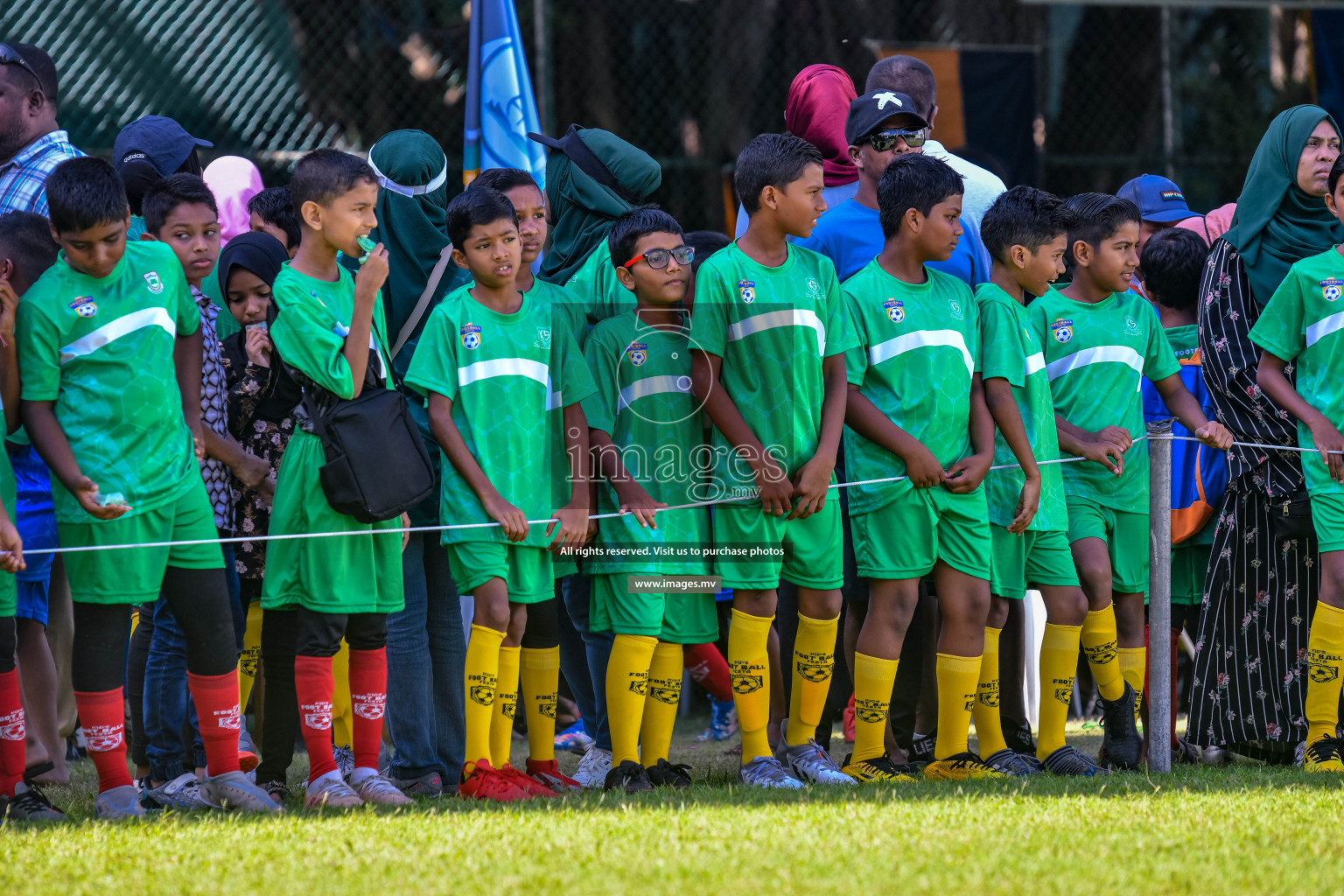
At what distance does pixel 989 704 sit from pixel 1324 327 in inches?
65.6

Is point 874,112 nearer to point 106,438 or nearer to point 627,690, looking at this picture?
point 627,690

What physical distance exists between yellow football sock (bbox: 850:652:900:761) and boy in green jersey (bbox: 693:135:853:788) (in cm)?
11

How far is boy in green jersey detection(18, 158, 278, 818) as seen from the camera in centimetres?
393

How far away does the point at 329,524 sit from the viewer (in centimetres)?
416

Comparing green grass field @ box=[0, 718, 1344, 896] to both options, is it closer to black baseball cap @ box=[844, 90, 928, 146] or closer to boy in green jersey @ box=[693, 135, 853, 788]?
boy in green jersey @ box=[693, 135, 853, 788]

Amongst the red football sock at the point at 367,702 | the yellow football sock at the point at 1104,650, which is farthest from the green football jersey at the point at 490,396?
the yellow football sock at the point at 1104,650

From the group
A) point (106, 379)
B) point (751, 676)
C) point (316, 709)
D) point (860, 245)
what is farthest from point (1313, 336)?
point (106, 379)

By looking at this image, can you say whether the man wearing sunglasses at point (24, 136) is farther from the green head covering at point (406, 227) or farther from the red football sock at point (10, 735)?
the red football sock at point (10, 735)

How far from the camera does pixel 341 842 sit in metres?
3.48

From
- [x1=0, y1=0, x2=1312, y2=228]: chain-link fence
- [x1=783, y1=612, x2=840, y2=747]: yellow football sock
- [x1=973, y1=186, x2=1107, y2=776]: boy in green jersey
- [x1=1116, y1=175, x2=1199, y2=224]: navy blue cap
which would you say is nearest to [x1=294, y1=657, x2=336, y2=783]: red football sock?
Answer: [x1=783, y1=612, x2=840, y2=747]: yellow football sock

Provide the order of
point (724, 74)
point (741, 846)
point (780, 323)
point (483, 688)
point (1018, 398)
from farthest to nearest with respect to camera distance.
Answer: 1. point (724, 74)
2. point (1018, 398)
3. point (780, 323)
4. point (483, 688)
5. point (741, 846)

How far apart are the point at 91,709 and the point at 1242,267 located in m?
4.04

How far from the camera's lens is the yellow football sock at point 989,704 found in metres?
4.82

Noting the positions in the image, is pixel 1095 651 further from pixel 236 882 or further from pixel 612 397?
pixel 236 882
